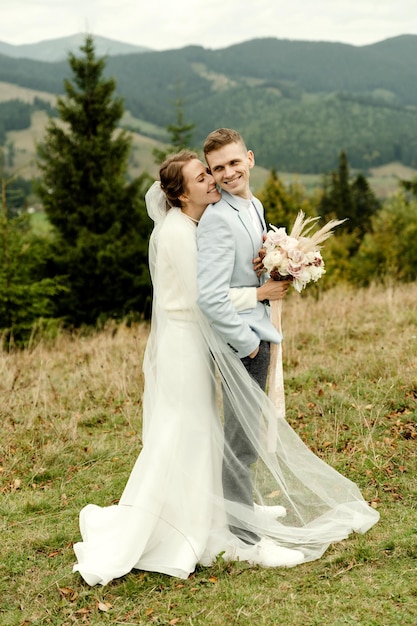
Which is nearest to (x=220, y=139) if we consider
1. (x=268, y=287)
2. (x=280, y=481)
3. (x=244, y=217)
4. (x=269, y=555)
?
(x=244, y=217)

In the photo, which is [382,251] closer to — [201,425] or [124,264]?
[124,264]

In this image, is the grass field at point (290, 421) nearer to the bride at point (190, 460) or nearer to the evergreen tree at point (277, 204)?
the bride at point (190, 460)

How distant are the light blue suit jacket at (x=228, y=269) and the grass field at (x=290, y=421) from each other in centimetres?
138

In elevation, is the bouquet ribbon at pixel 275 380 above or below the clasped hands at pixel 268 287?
below

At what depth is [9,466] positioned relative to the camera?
5.69 metres

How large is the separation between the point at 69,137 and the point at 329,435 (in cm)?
1839

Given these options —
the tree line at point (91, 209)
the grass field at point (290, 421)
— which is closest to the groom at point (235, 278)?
the grass field at point (290, 421)

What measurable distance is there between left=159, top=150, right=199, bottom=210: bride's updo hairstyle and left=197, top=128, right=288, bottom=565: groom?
0.42 feet

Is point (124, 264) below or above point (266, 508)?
below

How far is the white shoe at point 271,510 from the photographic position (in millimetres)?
4066

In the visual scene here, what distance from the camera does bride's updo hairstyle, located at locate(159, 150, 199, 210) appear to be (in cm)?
365

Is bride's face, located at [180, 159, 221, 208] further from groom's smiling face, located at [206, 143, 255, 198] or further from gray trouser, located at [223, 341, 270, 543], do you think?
gray trouser, located at [223, 341, 270, 543]

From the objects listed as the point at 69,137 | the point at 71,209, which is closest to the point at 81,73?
the point at 69,137

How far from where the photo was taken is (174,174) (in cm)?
366
